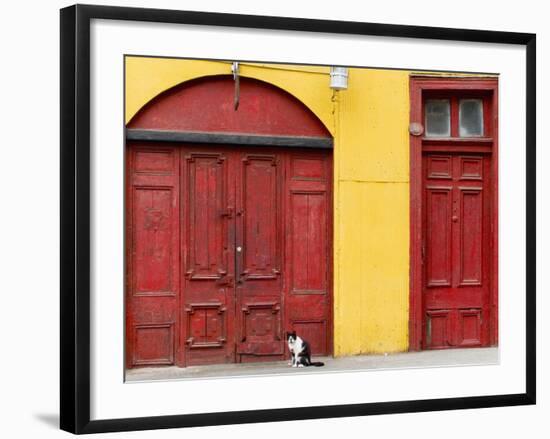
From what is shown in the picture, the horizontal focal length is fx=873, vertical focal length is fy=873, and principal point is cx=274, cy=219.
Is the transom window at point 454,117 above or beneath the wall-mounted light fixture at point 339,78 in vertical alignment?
beneath

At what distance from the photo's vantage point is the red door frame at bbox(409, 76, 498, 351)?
20.7ft

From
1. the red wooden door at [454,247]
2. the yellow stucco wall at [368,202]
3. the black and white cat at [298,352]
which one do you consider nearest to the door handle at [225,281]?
the black and white cat at [298,352]

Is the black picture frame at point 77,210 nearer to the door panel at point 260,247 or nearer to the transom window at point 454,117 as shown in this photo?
the door panel at point 260,247

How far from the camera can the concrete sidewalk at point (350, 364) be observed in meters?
5.66

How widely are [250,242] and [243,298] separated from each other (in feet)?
1.39

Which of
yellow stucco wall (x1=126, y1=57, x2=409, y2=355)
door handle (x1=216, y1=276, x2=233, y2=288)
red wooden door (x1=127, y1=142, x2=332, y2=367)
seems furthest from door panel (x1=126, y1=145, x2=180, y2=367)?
yellow stucco wall (x1=126, y1=57, x2=409, y2=355)

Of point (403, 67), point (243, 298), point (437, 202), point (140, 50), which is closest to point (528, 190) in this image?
point (437, 202)

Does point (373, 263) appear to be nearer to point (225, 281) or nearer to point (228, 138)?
point (225, 281)

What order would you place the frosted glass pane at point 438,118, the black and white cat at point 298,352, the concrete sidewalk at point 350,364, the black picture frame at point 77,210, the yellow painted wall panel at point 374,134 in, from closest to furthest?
the black picture frame at point 77,210 < the concrete sidewalk at point 350,364 < the black and white cat at point 298,352 < the yellow painted wall panel at point 374,134 < the frosted glass pane at point 438,118

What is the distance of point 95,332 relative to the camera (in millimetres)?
5055

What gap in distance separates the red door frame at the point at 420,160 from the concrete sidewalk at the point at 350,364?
18 cm

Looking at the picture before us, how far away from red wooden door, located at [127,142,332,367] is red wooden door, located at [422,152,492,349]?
78cm

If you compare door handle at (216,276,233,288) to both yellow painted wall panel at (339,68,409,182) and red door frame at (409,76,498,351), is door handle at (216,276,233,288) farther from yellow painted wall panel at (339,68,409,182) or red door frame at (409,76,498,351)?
red door frame at (409,76,498,351)

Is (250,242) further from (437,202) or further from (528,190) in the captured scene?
(528,190)
